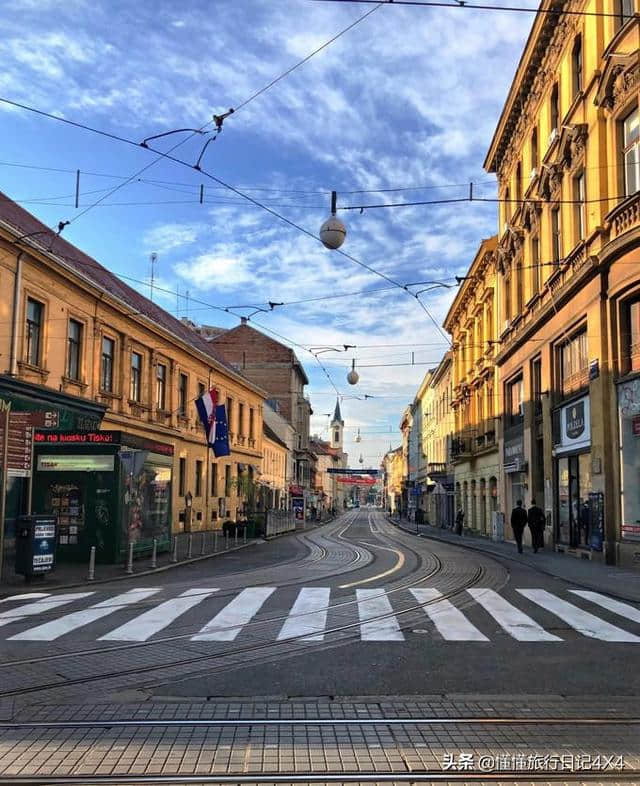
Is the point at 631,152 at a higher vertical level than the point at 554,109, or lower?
lower

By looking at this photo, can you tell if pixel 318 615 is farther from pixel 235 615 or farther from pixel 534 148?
pixel 534 148

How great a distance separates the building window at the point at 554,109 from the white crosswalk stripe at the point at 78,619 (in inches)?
838

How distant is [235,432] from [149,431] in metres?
15.2

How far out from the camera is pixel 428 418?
72.6m

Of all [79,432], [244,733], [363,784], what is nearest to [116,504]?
[79,432]

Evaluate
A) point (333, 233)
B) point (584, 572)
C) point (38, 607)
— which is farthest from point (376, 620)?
point (584, 572)

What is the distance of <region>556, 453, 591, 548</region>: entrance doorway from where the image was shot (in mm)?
21625

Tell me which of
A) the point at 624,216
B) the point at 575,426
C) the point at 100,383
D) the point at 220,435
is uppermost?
the point at 624,216

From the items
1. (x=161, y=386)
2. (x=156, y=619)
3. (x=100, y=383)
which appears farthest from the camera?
(x=161, y=386)

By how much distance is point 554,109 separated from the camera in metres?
25.9

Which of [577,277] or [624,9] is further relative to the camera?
[577,277]

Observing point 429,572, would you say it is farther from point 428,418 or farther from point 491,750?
point 428,418

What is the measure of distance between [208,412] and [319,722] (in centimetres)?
2458

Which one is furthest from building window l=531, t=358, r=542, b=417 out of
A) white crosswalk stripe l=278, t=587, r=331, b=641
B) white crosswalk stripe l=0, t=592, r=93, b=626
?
white crosswalk stripe l=0, t=592, r=93, b=626
